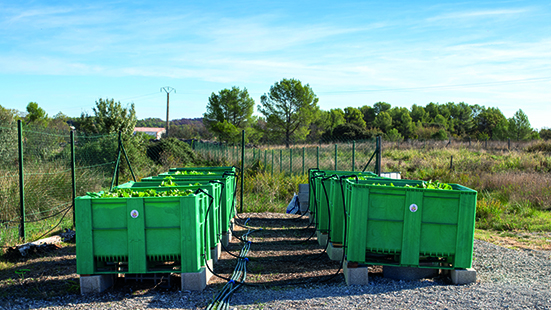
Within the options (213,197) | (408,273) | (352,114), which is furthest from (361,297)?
(352,114)

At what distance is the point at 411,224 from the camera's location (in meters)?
4.61

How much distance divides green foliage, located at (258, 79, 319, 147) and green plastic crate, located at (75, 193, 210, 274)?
46.7m

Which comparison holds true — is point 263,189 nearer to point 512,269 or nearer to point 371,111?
point 512,269

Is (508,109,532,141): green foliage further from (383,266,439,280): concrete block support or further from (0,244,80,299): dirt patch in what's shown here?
(0,244,80,299): dirt patch

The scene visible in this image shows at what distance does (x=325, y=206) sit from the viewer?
269 inches

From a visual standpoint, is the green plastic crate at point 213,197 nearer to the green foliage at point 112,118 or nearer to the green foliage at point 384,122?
the green foliage at point 112,118

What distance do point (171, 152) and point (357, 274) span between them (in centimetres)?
1568

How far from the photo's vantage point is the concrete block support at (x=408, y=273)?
490cm

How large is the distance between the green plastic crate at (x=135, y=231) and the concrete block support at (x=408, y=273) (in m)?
2.53

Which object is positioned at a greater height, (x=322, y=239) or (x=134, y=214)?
(x=134, y=214)

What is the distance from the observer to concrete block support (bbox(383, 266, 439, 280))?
16.1 ft

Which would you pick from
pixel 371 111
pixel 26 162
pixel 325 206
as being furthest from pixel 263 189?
pixel 371 111

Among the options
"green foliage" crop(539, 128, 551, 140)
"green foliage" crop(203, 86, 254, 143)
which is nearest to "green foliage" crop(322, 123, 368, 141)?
"green foliage" crop(203, 86, 254, 143)

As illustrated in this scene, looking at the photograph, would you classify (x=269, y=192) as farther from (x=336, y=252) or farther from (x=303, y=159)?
(x=336, y=252)
